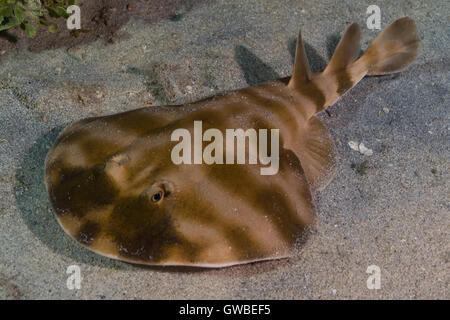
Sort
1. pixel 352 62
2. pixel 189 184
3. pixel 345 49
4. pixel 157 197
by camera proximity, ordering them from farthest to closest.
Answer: pixel 352 62, pixel 345 49, pixel 189 184, pixel 157 197

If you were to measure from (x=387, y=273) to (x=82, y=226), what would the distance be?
196cm

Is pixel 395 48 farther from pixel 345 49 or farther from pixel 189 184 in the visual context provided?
pixel 189 184

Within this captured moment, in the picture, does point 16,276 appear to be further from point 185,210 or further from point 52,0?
point 52,0

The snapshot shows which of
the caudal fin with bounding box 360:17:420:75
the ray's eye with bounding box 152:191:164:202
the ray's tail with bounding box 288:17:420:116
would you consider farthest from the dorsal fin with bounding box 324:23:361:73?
the ray's eye with bounding box 152:191:164:202

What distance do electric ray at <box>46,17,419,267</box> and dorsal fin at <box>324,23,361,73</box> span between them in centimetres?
65

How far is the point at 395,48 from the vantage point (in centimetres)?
382

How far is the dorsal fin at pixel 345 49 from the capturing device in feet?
11.7

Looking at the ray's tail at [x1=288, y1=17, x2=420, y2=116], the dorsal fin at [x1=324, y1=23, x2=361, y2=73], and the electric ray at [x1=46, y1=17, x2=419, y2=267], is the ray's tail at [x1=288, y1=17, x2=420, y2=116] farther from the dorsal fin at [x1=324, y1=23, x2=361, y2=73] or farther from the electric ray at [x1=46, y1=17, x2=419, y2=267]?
the electric ray at [x1=46, y1=17, x2=419, y2=267]

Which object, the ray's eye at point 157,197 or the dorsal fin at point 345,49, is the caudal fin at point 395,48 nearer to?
the dorsal fin at point 345,49

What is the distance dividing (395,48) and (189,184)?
2.68 meters

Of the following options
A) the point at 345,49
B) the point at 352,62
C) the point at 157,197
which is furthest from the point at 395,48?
the point at 157,197

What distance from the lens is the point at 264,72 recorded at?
3.98m

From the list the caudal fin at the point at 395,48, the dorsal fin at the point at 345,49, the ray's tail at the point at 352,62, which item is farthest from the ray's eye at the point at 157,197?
the caudal fin at the point at 395,48
